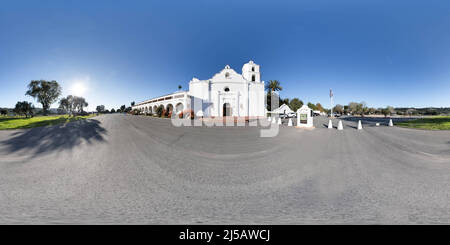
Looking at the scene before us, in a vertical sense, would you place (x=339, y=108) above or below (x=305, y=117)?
above

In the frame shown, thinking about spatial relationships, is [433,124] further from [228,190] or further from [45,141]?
[45,141]

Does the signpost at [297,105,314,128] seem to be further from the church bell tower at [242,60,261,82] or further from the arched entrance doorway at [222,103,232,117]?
the church bell tower at [242,60,261,82]

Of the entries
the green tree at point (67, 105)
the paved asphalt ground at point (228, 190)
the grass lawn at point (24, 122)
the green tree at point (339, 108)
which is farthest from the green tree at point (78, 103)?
the green tree at point (339, 108)

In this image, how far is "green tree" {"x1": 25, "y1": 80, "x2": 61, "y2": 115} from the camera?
24172mm

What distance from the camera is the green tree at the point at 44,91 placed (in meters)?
24.2

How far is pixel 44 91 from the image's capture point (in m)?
25.1

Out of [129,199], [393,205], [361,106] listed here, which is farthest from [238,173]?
[361,106]

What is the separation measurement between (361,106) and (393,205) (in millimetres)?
83604

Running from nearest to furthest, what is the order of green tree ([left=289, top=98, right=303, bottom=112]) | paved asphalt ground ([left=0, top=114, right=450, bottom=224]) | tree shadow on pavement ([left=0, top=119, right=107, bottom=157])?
paved asphalt ground ([left=0, top=114, right=450, bottom=224]) < tree shadow on pavement ([left=0, top=119, right=107, bottom=157]) < green tree ([left=289, top=98, right=303, bottom=112])

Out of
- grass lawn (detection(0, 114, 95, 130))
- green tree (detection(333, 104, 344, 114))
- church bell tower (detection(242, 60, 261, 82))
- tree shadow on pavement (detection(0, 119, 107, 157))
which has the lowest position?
tree shadow on pavement (detection(0, 119, 107, 157))

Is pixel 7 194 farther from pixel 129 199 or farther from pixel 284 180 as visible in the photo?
pixel 284 180

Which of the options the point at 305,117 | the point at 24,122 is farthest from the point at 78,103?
the point at 305,117

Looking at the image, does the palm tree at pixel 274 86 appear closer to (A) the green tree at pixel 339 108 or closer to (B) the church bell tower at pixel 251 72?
(B) the church bell tower at pixel 251 72

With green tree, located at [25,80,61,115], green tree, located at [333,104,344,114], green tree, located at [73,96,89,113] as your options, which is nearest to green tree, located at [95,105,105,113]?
green tree, located at [73,96,89,113]
